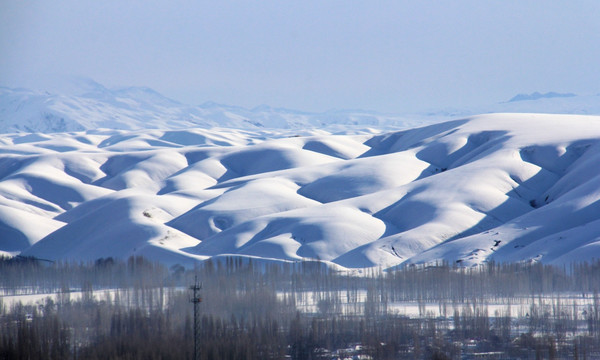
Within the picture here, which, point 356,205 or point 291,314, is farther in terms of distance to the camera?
point 356,205

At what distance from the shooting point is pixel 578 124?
15188 cm

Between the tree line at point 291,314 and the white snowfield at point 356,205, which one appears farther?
the white snowfield at point 356,205

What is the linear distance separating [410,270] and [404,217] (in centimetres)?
2483

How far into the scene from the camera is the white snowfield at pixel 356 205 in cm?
9769

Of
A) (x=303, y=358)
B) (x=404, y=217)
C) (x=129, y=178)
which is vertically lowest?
(x=303, y=358)

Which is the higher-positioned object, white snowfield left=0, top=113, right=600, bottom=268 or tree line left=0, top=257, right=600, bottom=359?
white snowfield left=0, top=113, right=600, bottom=268

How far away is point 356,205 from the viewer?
115188mm

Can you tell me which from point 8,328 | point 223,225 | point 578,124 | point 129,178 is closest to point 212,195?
point 223,225

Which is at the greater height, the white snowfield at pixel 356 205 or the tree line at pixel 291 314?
the white snowfield at pixel 356 205

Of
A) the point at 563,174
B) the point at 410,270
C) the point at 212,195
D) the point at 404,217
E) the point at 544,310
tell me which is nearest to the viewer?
the point at 544,310

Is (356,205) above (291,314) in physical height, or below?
above

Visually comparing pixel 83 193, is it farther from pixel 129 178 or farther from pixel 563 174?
pixel 563 174

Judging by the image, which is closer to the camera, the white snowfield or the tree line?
the tree line

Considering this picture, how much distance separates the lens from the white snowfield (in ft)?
320
